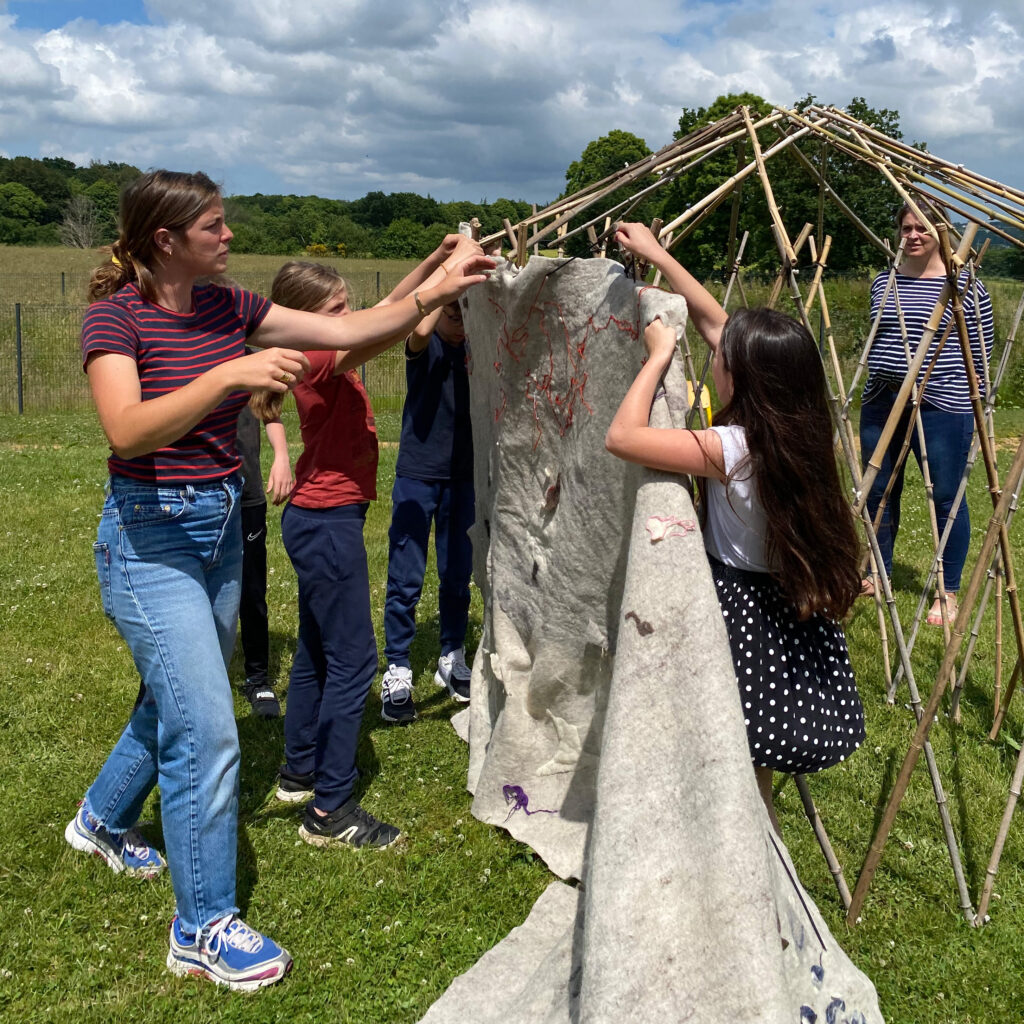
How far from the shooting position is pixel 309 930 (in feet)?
9.72

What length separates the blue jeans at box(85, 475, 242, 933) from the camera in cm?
251

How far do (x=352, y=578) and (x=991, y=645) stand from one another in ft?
13.3

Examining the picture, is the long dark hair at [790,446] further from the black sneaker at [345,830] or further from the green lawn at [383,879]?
the black sneaker at [345,830]

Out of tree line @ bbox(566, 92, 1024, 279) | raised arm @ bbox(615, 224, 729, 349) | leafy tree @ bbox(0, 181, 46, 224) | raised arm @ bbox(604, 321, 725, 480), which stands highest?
leafy tree @ bbox(0, 181, 46, 224)

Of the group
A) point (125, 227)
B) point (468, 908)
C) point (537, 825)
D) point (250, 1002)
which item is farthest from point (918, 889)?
point (125, 227)

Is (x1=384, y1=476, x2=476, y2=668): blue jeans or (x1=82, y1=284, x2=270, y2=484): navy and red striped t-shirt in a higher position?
(x1=82, y1=284, x2=270, y2=484): navy and red striped t-shirt

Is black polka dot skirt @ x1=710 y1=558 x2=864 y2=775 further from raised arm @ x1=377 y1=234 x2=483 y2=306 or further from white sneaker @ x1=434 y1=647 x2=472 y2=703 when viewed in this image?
white sneaker @ x1=434 y1=647 x2=472 y2=703

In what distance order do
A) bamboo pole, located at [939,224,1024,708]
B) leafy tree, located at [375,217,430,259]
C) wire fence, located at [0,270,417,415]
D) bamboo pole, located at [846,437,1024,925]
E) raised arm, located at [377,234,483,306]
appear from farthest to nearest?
leafy tree, located at [375,217,430,259] < wire fence, located at [0,270,417,415] < raised arm, located at [377,234,483,306] < bamboo pole, located at [846,437,1024,925] < bamboo pole, located at [939,224,1024,708]

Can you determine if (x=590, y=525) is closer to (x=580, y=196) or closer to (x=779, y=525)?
(x=779, y=525)

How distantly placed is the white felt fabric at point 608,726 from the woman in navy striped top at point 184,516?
769 mm

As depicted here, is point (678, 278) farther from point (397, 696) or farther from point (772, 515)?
point (397, 696)

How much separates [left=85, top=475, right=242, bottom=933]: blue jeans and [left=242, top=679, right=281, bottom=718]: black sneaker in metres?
1.73

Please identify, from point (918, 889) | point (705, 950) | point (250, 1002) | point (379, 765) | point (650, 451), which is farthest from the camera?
point (379, 765)

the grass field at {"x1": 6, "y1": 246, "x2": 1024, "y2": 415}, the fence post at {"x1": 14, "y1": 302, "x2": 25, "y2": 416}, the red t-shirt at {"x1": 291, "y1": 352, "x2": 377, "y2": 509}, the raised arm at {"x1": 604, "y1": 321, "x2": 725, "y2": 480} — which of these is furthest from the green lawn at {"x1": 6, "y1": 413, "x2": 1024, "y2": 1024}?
the fence post at {"x1": 14, "y1": 302, "x2": 25, "y2": 416}
